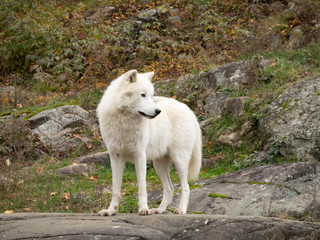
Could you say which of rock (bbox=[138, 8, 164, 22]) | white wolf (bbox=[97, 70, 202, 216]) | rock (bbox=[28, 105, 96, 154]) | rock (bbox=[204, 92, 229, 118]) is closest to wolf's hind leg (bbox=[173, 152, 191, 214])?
white wolf (bbox=[97, 70, 202, 216])

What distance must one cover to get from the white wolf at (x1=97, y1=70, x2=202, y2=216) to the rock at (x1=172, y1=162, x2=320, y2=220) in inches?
33.5

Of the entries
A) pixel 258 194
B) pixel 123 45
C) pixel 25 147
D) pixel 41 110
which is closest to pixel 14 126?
pixel 25 147

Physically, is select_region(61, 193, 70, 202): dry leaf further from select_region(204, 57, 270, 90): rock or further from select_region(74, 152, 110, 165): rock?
select_region(204, 57, 270, 90): rock

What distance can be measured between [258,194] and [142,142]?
7.07 feet

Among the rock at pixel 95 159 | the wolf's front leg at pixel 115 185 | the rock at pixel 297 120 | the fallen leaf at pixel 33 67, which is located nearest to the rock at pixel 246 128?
the rock at pixel 297 120

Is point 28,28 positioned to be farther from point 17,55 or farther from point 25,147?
point 25,147

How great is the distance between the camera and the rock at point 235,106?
29.0 feet

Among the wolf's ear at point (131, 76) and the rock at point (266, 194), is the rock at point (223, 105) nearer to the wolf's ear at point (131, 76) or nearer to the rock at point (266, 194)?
the rock at point (266, 194)

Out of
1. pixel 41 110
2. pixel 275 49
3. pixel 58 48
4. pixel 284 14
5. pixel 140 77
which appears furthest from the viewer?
pixel 58 48

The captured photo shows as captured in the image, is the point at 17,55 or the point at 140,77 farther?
the point at 17,55

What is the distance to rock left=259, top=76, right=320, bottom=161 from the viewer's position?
23.1ft

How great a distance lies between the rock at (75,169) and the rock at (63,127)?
40.4 inches

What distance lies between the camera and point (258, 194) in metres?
5.74

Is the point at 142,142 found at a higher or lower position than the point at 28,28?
lower
